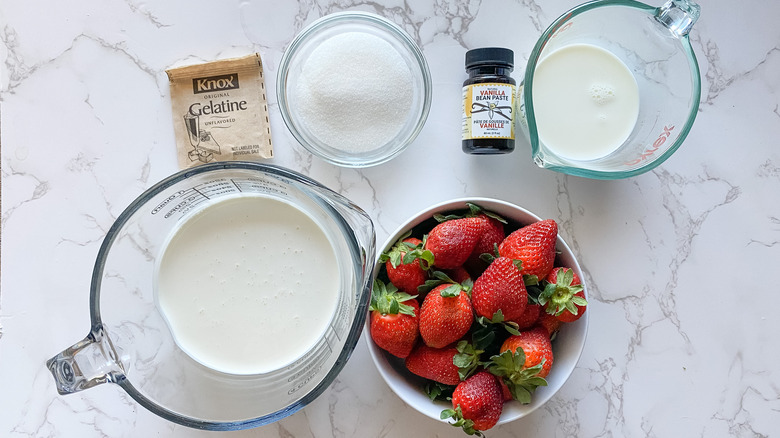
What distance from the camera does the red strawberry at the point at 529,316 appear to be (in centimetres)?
90

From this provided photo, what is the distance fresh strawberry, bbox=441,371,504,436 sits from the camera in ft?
2.84

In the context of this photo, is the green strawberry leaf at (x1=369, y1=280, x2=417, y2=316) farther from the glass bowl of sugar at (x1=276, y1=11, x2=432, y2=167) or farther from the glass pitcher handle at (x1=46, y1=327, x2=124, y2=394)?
the glass pitcher handle at (x1=46, y1=327, x2=124, y2=394)

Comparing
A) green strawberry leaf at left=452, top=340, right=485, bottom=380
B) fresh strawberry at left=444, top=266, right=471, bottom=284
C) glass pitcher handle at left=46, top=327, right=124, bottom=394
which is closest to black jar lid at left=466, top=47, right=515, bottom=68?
A: fresh strawberry at left=444, top=266, right=471, bottom=284

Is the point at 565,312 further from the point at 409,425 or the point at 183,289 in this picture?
the point at 183,289

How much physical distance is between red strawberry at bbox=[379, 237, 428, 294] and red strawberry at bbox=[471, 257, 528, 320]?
0.32 feet

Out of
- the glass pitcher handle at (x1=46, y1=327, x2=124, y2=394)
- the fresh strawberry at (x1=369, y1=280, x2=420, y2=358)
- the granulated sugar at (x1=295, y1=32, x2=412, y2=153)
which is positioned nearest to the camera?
the glass pitcher handle at (x1=46, y1=327, x2=124, y2=394)

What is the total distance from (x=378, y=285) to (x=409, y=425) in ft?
0.99

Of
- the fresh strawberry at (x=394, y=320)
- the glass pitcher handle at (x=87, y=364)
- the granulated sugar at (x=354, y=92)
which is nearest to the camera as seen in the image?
the glass pitcher handle at (x=87, y=364)

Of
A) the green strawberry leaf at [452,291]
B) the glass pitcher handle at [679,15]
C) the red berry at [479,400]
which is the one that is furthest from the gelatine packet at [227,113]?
the glass pitcher handle at [679,15]

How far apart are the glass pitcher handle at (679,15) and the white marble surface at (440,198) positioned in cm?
16

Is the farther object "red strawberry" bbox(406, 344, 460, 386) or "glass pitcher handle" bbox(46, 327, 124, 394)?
"red strawberry" bbox(406, 344, 460, 386)

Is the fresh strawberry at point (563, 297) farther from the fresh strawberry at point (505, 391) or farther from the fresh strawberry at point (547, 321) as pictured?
the fresh strawberry at point (505, 391)

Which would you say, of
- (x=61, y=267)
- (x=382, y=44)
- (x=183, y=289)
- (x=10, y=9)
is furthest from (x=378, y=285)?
(x=10, y=9)

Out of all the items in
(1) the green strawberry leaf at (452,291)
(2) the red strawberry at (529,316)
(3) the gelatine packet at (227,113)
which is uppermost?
(3) the gelatine packet at (227,113)
